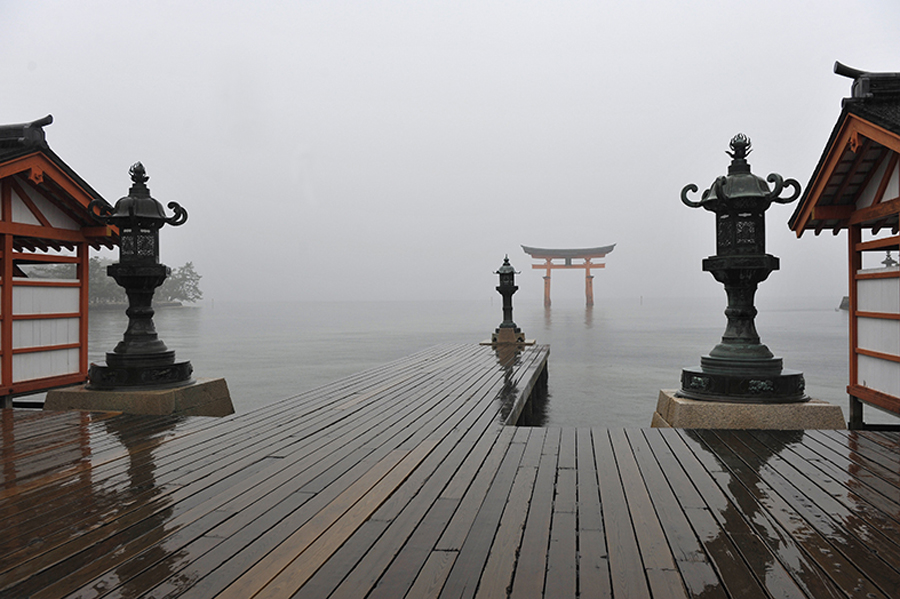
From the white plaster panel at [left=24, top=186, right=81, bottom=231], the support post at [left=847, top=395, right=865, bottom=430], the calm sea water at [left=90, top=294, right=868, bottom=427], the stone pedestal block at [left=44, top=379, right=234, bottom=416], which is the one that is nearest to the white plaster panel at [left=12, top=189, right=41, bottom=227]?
the white plaster panel at [left=24, top=186, right=81, bottom=231]

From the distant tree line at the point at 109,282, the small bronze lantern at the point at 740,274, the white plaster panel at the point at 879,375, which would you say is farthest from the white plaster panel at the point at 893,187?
the distant tree line at the point at 109,282

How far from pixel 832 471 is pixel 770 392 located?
1.41 meters

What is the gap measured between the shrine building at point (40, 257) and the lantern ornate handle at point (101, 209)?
215mm

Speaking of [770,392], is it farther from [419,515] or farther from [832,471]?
[419,515]

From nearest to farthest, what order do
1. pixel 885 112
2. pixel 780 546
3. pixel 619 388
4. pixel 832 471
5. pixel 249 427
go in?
pixel 780 546
pixel 832 471
pixel 249 427
pixel 885 112
pixel 619 388

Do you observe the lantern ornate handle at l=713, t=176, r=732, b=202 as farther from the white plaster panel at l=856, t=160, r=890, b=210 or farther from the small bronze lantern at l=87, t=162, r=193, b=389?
the small bronze lantern at l=87, t=162, r=193, b=389

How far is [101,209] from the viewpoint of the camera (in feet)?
19.0

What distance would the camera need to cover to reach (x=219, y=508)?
2555 mm

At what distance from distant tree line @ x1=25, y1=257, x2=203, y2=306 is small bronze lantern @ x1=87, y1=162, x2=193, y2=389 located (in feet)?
157

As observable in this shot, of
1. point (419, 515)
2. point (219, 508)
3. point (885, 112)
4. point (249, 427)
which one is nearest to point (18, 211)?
point (249, 427)

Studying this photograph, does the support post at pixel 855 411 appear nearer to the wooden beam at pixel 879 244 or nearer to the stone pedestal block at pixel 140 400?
the wooden beam at pixel 879 244

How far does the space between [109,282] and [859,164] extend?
6472 cm

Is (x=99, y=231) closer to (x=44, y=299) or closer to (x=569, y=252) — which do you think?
(x=44, y=299)

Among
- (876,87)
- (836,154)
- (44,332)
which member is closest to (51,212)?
(44,332)
